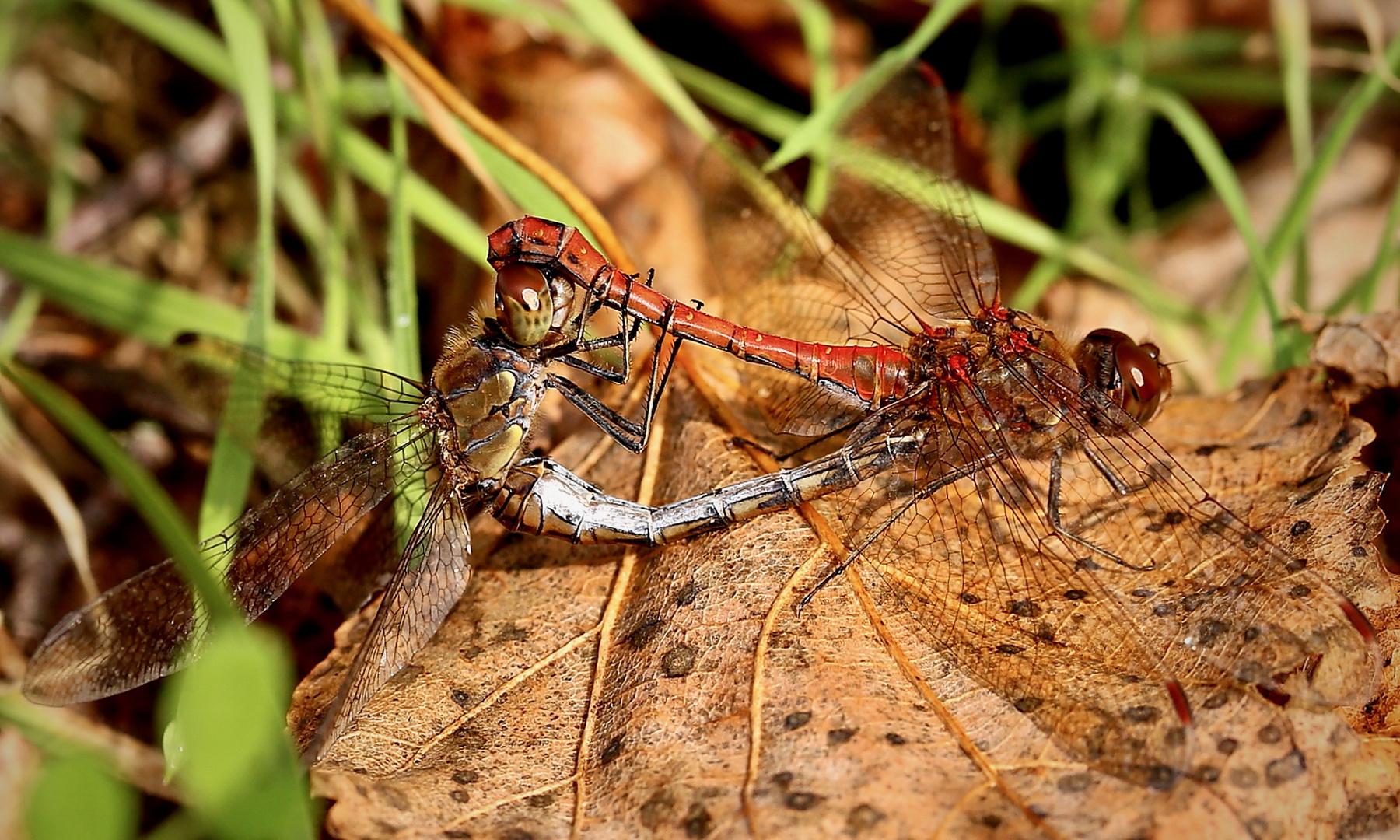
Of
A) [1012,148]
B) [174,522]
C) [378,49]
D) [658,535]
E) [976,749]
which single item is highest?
[1012,148]

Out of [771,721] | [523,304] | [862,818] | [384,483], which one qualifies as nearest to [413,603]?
[384,483]

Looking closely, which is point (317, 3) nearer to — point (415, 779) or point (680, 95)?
point (680, 95)

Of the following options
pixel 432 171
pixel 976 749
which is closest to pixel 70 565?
pixel 432 171

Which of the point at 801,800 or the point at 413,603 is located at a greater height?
the point at 413,603

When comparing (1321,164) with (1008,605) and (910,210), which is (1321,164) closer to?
(910,210)

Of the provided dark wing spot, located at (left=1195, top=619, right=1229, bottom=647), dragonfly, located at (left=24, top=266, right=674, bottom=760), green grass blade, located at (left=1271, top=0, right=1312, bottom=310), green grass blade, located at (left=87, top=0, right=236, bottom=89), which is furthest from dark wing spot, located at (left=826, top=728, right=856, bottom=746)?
green grass blade, located at (left=87, top=0, right=236, bottom=89)

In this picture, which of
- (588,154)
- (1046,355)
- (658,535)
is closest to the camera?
(658,535)

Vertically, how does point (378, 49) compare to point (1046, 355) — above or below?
above
